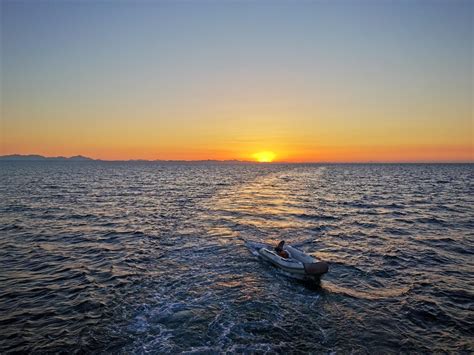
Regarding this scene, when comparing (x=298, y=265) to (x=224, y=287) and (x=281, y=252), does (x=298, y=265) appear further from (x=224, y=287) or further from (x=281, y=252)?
(x=224, y=287)

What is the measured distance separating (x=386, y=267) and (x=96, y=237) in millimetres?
21036

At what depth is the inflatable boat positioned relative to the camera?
14.9 m

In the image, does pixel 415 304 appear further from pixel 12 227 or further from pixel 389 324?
pixel 12 227

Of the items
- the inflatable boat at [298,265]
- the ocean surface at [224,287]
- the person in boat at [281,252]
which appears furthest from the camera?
the person in boat at [281,252]

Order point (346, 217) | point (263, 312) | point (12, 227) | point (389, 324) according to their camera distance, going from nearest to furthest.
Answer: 1. point (389, 324)
2. point (263, 312)
3. point (12, 227)
4. point (346, 217)

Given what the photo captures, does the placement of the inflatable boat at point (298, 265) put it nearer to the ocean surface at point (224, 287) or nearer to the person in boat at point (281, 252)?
the person in boat at point (281, 252)

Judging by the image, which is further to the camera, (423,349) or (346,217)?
(346,217)

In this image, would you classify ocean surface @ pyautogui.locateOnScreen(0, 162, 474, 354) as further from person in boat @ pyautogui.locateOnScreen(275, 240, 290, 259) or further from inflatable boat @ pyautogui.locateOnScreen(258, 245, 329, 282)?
person in boat @ pyautogui.locateOnScreen(275, 240, 290, 259)

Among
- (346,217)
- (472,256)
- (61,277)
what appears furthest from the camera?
(346,217)

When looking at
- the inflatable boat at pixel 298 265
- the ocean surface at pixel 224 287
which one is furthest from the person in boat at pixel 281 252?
the ocean surface at pixel 224 287

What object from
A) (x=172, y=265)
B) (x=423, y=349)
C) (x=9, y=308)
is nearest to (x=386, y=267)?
(x=423, y=349)

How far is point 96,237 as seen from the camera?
2291cm

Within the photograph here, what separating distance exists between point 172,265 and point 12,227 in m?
17.6

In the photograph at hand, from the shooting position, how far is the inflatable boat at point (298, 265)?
48.8ft
